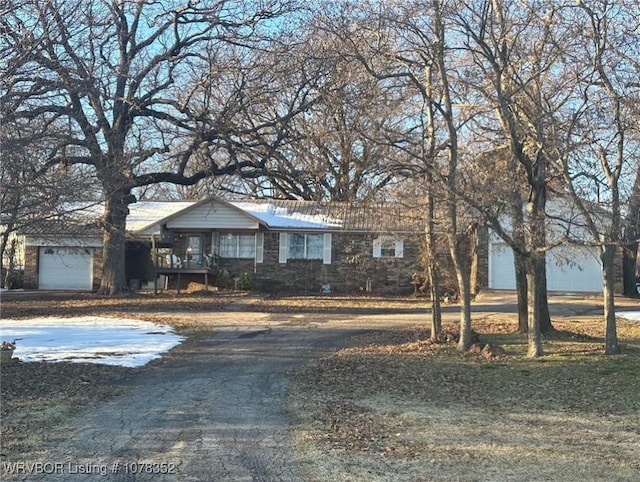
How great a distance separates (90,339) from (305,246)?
1617cm

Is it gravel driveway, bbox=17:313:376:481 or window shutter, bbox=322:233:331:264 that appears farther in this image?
window shutter, bbox=322:233:331:264

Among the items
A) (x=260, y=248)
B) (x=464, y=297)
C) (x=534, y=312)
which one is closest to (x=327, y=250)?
(x=260, y=248)

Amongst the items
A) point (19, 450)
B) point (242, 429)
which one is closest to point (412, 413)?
point (242, 429)

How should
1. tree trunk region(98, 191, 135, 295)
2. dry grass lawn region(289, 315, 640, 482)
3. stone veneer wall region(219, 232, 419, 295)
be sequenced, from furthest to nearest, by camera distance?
stone veneer wall region(219, 232, 419, 295) < tree trunk region(98, 191, 135, 295) < dry grass lawn region(289, 315, 640, 482)

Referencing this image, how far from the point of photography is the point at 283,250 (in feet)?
93.6

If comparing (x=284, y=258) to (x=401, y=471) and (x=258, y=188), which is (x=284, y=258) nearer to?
(x=258, y=188)

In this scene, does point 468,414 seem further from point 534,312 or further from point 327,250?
point 327,250

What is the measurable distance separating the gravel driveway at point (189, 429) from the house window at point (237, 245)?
17192 mm

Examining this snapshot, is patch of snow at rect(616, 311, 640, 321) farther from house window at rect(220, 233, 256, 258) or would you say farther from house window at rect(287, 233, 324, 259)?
house window at rect(220, 233, 256, 258)

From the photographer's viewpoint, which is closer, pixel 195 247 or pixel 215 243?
pixel 215 243

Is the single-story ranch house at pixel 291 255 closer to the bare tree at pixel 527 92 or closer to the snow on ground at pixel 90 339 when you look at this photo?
the snow on ground at pixel 90 339

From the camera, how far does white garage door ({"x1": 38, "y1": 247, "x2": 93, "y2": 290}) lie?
98.0ft

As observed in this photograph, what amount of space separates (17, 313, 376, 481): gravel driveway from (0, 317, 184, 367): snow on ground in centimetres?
90

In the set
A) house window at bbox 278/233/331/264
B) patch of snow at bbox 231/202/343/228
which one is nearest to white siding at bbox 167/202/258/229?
patch of snow at bbox 231/202/343/228
